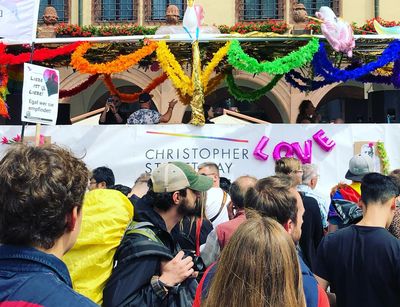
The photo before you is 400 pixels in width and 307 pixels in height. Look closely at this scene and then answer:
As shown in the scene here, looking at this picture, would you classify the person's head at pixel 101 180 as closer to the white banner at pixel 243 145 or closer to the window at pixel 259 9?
the white banner at pixel 243 145

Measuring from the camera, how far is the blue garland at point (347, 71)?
804 cm

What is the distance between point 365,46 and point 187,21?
2.47 meters

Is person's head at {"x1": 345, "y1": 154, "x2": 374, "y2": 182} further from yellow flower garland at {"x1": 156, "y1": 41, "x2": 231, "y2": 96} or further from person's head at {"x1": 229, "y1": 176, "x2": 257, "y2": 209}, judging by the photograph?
yellow flower garland at {"x1": 156, "y1": 41, "x2": 231, "y2": 96}

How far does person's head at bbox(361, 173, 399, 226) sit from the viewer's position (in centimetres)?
350

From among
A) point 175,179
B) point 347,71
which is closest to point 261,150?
point 347,71

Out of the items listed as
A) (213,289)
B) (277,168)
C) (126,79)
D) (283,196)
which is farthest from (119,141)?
(126,79)

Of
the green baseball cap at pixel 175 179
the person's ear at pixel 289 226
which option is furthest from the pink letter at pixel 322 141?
the person's ear at pixel 289 226

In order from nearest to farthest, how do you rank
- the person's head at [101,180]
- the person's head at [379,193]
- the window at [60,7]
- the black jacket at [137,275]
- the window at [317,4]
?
the black jacket at [137,275] < the person's head at [379,193] < the person's head at [101,180] < the window at [317,4] < the window at [60,7]

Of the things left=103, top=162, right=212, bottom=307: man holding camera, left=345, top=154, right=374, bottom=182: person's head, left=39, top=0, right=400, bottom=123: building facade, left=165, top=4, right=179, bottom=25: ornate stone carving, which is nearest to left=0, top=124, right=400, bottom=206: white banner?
left=345, top=154, right=374, bottom=182: person's head

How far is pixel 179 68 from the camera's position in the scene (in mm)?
8125

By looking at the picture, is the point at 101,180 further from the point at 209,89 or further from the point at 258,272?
the point at 258,272

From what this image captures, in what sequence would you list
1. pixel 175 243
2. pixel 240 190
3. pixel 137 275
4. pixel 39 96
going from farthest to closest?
A: pixel 39 96
pixel 240 190
pixel 175 243
pixel 137 275

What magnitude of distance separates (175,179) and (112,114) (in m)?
6.67

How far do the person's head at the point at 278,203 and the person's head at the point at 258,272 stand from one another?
3.33 ft
